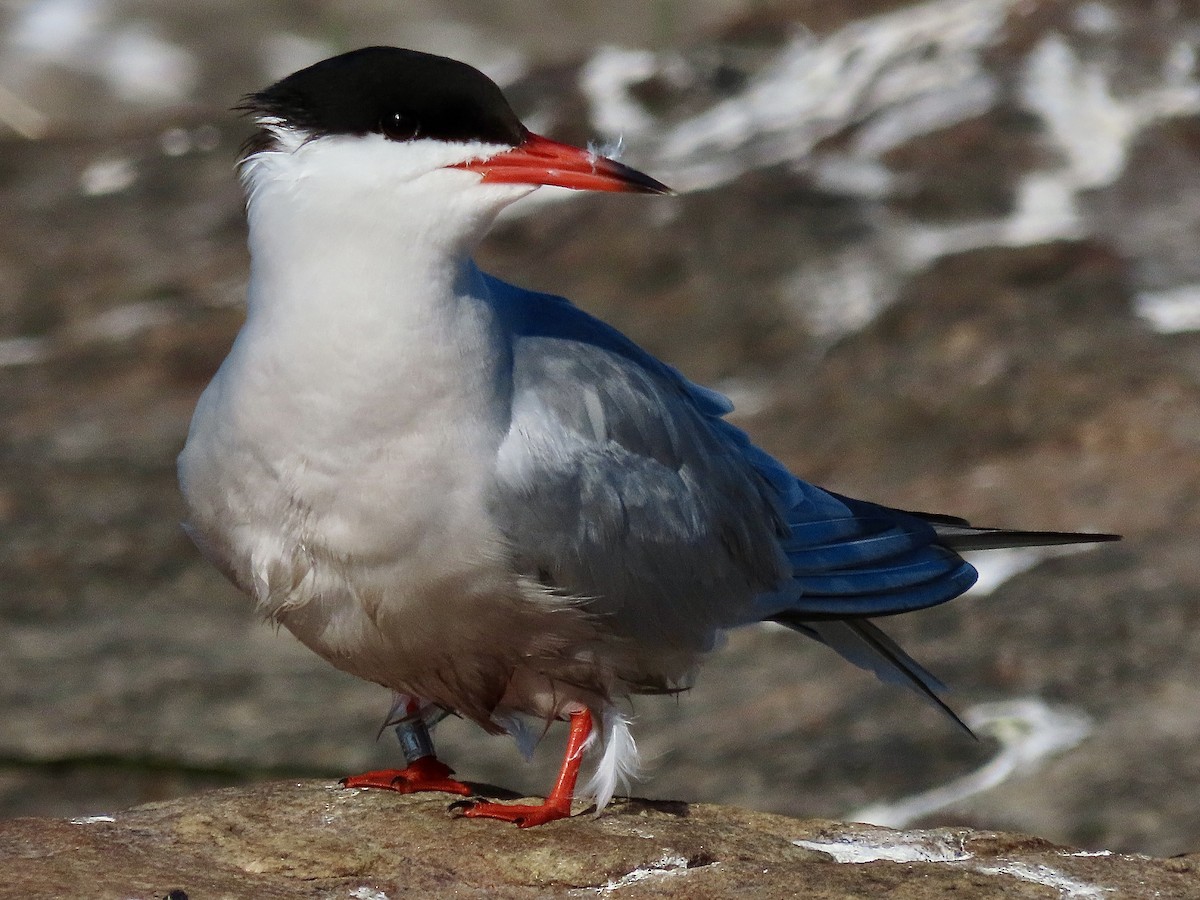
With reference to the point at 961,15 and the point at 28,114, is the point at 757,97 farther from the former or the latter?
the point at 28,114

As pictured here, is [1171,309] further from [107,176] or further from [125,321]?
[107,176]

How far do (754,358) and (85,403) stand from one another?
13.0 feet

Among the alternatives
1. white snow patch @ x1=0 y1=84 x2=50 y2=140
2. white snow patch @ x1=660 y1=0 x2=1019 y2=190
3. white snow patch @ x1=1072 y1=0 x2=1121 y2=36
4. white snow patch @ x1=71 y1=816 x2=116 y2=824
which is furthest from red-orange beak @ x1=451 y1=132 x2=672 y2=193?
white snow patch @ x1=0 y1=84 x2=50 y2=140

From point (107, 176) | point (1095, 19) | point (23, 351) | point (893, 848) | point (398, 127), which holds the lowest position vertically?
point (893, 848)

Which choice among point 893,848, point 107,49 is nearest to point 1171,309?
point 893,848

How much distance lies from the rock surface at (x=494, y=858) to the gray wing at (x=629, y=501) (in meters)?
0.53

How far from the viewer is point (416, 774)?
4.39 metres

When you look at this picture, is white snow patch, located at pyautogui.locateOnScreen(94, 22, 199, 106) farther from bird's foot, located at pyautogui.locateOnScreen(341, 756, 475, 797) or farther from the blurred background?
bird's foot, located at pyautogui.locateOnScreen(341, 756, 475, 797)

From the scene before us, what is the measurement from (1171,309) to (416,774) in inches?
231

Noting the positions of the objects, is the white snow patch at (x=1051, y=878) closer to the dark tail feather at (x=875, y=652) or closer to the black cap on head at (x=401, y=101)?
the dark tail feather at (x=875, y=652)

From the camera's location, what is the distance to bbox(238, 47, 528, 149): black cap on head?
144 inches

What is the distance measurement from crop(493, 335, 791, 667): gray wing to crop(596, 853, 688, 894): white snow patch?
58 cm

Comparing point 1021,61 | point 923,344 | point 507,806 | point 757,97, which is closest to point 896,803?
point 507,806

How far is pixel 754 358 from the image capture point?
962 cm
